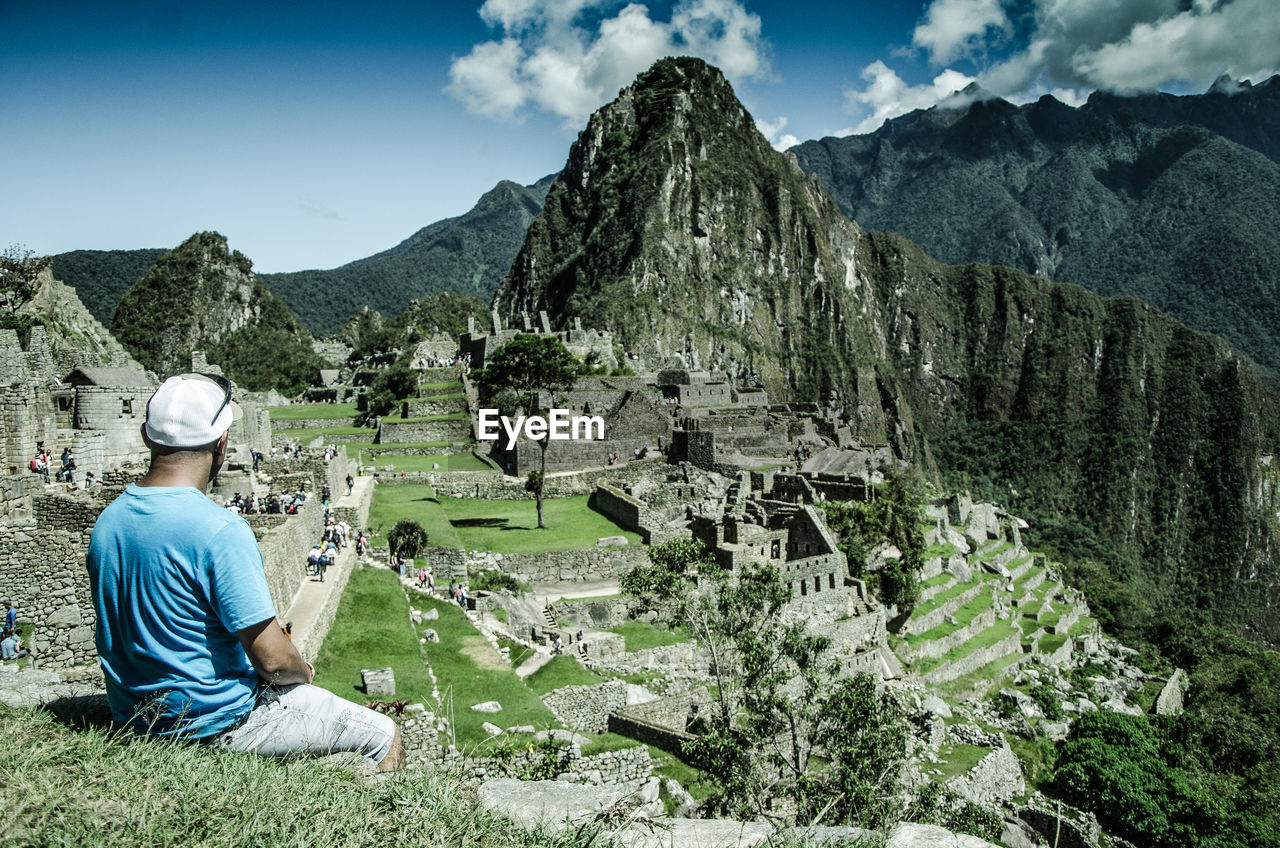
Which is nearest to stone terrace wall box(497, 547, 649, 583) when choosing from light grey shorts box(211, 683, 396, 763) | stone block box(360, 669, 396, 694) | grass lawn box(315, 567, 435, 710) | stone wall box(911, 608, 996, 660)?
grass lawn box(315, 567, 435, 710)

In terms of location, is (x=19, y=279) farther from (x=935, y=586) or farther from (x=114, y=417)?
(x=935, y=586)

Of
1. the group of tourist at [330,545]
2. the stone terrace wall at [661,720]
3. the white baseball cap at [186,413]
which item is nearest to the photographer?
the white baseball cap at [186,413]

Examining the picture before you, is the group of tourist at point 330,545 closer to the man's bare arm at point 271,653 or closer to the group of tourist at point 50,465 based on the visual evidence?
the group of tourist at point 50,465

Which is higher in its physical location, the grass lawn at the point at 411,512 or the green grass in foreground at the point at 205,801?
the green grass in foreground at the point at 205,801

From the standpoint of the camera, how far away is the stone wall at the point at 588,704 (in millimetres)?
16469

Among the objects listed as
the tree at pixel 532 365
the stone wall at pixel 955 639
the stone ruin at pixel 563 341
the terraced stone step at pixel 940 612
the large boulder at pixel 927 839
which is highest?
the stone ruin at pixel 563 341

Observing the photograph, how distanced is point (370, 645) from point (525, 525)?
16.8m

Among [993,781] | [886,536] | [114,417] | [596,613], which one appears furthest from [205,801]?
[886,536]

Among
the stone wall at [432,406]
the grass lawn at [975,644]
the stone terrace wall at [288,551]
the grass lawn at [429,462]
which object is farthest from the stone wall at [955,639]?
the stone wall at [432,406]

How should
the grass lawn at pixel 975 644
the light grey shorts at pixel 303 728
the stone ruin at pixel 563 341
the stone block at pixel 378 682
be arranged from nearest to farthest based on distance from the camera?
the light grey shorts at pixel 303 728, the stone block at pixel 378 682, the grass lawn at pixel 975 644, the stone ruin at pixel 563 341

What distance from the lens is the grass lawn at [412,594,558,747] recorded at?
1417 cm

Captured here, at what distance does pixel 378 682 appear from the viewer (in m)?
13.0

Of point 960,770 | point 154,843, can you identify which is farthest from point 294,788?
point 960,770

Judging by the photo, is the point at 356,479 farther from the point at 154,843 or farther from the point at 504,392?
the point at 154,843
